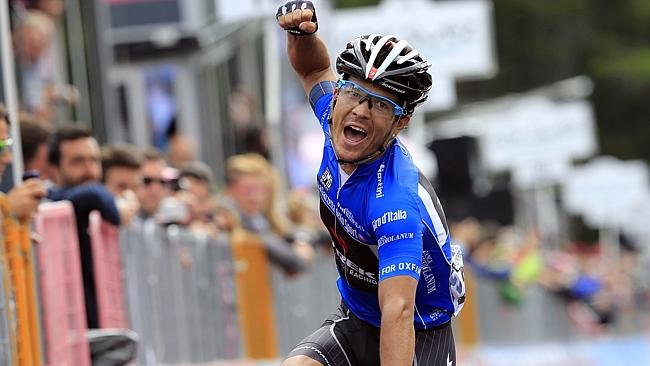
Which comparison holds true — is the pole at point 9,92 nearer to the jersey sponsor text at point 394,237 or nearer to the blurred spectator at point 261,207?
the jersey sponsor text at point 394,237

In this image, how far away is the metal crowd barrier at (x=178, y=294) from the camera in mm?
9516

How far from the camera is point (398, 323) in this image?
20.5 ft

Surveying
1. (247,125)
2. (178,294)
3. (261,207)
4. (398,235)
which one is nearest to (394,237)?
(398,235)

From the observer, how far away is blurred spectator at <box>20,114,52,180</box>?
28.1 ft

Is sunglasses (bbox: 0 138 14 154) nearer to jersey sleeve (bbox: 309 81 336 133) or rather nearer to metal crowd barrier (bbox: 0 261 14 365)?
metal crowd barrier (bbox: 0 261 14 365)

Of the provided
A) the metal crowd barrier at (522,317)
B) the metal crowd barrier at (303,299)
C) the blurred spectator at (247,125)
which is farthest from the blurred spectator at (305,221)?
the metal crowd barrier at (522,317)

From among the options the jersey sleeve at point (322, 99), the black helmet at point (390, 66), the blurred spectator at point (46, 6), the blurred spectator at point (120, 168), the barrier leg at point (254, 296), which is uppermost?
the blurred spectator at point (46, 6)

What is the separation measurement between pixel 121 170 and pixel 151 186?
725 mm

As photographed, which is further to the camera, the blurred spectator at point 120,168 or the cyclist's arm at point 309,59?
the blurred spectator at point 120,168

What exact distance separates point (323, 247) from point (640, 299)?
36340 mm

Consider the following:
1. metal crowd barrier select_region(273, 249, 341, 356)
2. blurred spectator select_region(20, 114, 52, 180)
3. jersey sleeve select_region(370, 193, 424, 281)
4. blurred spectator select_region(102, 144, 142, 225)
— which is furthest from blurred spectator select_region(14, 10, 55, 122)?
jersey sleeve select_region(370, 193, 424, 281)

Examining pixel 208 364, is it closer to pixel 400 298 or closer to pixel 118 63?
A: pixel 400 298

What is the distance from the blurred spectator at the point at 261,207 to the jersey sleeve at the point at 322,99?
503cm

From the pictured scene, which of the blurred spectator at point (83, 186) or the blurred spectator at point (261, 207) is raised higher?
the blurred spectator at point (83, 186)
